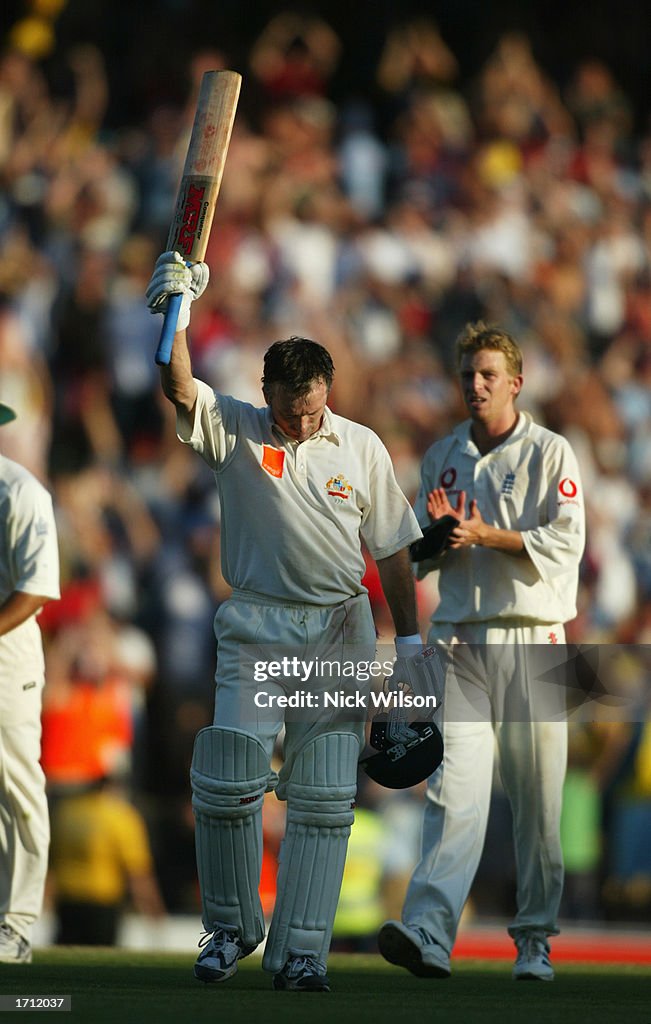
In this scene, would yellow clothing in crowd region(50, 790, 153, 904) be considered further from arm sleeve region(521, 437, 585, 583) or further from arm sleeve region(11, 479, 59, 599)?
arm sleeve region(521, 437, 585, 583)

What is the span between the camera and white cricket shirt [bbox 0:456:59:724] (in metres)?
6.98

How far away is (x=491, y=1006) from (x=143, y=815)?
4520mm

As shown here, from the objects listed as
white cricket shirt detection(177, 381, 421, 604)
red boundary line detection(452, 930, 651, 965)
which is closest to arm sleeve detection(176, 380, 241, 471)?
white cricket shirt detection(177, 381, 421, 604)

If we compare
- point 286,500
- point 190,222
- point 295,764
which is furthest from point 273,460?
point 295,764

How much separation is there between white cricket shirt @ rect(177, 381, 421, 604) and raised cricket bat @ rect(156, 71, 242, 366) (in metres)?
0.49

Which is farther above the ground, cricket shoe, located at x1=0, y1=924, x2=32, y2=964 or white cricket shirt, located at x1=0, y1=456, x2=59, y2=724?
white cricket shirt, located at x1=0, y1=456, x2=59, y2=724

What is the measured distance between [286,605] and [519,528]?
128 centimetres

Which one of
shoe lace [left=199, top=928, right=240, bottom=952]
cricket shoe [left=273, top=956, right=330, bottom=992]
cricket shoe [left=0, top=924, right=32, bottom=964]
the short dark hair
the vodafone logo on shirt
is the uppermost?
the short dark hair

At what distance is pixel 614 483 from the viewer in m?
12.9

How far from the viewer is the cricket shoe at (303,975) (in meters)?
5.82

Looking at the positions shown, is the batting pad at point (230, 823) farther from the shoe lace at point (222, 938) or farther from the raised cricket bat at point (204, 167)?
the raised cricket bat at point (204, 167)

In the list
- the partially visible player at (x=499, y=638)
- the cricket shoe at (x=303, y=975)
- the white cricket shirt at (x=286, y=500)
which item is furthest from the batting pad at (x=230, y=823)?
the partially visible player at (x=499, y=638)

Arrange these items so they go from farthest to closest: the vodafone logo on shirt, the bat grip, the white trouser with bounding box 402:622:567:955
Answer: the vodafone logo on shirt, the white trouser with bounding box 402:622:567:955, the bat grip

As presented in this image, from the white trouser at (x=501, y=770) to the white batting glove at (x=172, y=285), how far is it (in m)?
1.78
